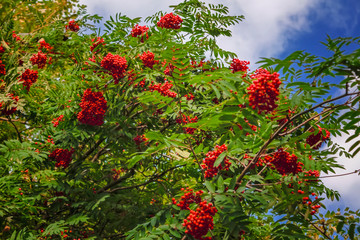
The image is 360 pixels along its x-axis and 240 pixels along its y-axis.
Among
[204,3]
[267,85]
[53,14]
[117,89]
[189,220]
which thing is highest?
[53,14]

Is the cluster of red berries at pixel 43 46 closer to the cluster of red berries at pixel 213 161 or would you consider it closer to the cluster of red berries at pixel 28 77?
the cluster of red berries at pixel 28 77

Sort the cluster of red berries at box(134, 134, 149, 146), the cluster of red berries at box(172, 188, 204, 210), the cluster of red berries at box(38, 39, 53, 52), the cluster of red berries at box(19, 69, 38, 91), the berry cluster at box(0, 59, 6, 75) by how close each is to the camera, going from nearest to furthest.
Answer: the cluster of red berries at box(172, 188, 204, 210), the cluster of red berries at box(134, 134, 149, 146), the cluster of red berries at box(19, 69, 38, 91), the berry cluster at box(0, 59, 6, 75), the cluster of red berries at box(38, 39, 53, 52)

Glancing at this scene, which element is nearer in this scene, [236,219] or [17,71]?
[236,219]

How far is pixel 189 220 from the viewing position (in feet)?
10.6

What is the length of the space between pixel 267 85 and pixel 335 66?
0.66 metres

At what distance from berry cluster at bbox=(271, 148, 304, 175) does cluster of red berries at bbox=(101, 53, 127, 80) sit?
10.0 feet

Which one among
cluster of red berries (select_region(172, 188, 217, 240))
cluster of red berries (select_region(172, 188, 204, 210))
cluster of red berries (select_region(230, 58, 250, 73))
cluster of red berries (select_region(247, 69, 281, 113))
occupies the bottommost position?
cluster of red berries (select_region(172, 188, 217, 240))

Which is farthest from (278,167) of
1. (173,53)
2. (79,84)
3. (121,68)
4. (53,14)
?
(53,14)

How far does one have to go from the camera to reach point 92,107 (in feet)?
18.2

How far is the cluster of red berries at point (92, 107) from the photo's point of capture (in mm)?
5602

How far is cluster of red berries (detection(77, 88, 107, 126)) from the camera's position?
5602mm

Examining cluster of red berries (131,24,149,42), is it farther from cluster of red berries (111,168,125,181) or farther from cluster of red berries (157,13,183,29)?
cluster of red berries (111,168,125,181)

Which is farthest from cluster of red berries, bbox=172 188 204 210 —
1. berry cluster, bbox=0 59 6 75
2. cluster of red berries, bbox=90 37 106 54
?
berry cluster, bbox=0 59 6 75

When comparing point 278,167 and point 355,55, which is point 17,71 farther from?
point 355,55
